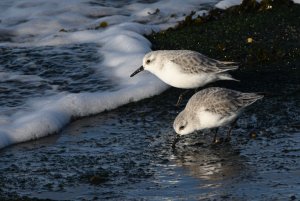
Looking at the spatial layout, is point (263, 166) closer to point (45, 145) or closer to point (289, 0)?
point (45, 145)

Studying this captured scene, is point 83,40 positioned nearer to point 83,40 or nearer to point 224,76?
point 83,40

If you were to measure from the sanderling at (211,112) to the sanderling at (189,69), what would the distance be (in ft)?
3.62

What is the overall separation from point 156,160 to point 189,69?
209cm

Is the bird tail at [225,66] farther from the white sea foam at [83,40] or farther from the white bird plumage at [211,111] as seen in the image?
the white bird plumage at [211,111]

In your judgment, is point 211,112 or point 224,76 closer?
point 211,112

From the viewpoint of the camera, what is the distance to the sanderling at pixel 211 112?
290 inches

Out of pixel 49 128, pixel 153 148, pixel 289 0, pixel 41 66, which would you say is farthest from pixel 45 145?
pixel 289 0

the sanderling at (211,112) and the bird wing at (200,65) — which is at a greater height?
the bird wing at (200,65)

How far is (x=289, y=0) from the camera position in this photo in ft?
38.2

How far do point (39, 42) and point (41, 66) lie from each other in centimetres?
161

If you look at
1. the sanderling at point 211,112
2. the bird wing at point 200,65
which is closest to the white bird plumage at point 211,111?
the sanderling at point 211,112

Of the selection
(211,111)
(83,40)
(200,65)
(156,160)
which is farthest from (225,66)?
(83,40)

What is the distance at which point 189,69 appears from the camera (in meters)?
8.77

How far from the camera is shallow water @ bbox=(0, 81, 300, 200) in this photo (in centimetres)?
604
